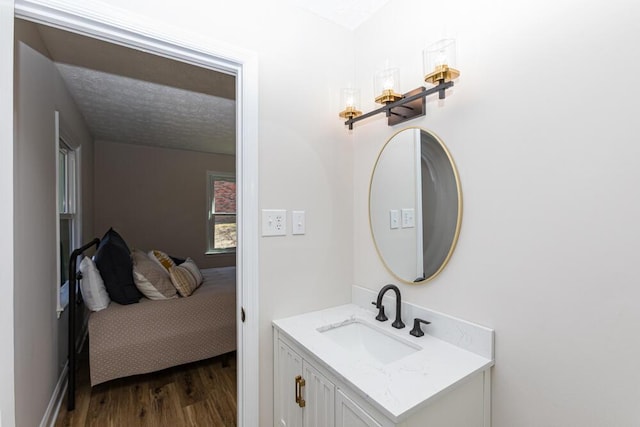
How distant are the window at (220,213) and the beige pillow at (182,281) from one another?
230 cm

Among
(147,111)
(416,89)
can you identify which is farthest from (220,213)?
(416,89)

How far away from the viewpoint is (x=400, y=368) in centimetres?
101

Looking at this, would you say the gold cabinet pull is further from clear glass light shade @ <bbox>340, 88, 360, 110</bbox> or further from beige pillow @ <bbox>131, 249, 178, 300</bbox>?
beige pillow @ <bbox>131, 249, 178, 300</bbox>

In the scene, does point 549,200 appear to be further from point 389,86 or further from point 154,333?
point 154,333

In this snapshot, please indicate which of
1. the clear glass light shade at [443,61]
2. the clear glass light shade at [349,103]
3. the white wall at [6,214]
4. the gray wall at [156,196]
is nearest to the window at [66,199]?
the gray wall at [156,196]

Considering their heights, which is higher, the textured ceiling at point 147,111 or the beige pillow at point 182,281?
the textured ceiling at point 147,111

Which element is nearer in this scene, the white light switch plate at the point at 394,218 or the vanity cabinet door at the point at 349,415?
the vanity cabinet door at the point at 349,415

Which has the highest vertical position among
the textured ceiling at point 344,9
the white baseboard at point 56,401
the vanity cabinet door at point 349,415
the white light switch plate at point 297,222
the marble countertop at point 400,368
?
the textured ceiling at point 344,9

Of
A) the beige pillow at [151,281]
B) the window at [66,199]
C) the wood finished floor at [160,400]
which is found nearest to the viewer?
the wood finished floor at [160,400]

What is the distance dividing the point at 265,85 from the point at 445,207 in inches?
40.0

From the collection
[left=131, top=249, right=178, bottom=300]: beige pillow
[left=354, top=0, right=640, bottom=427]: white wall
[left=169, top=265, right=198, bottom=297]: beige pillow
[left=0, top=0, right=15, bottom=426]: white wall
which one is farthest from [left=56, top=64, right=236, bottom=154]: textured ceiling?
[left=354, top=0, right=640, bottom=427]: white wall

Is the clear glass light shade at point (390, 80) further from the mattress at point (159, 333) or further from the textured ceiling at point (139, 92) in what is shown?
the mattress at point (159, 333)

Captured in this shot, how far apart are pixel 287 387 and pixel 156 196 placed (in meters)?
4.14

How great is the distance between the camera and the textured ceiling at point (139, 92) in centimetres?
197
